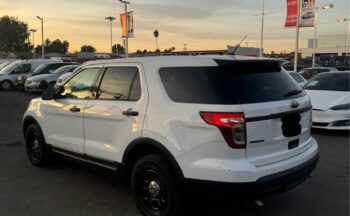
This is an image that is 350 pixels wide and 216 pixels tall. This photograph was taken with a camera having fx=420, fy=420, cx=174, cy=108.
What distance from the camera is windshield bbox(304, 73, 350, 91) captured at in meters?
10.4

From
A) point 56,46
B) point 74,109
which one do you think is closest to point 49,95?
point 74,109

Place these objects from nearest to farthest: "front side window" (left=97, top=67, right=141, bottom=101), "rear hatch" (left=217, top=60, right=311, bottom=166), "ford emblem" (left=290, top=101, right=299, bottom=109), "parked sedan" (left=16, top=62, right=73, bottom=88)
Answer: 1. "rear hatch" (left=217, top=60, right=311, bottom=166)
2. "ford emblem" (left=290, top=101, right=299, bottom=109)
3. "front side window" (left=97, top=67, right=141, bottom=101)
4. "parked sedan" (left=16, top=62, right=73, bottom=88)

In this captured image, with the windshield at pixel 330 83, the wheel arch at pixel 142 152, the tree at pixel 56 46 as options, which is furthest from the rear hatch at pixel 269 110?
the tree at pixel 56 46

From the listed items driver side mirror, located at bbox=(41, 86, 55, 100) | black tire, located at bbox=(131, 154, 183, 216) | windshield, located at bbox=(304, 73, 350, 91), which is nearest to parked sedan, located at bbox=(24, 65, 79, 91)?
windshield, located at bbox=(304, 73, 350, 91)

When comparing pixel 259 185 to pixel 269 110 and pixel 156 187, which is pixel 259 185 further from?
pixel 156 187

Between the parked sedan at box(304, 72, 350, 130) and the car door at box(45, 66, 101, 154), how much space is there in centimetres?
583

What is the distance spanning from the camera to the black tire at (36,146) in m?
6.41

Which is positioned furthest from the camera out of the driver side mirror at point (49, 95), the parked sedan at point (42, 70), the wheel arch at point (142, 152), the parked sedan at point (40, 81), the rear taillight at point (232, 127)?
the parked sedan at point (42, 70)

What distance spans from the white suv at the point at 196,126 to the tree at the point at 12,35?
343 ft

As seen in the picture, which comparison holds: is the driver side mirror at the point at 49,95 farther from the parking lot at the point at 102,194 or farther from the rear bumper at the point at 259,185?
the rear bumper at the point at 259,185

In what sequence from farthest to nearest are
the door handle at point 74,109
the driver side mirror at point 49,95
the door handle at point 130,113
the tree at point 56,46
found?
the tree at point 56,46 → the driver side mirror at point 49,95 → the door handle at point 74,109 → the door handle at point 130,113

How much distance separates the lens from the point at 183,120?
4.03 meters

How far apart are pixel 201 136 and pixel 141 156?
3.37ft

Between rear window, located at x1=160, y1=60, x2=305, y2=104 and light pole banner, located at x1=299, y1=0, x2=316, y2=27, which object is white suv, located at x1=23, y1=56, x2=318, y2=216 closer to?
rear window, located at x1=160, y1=60, x2=305, y2=104
